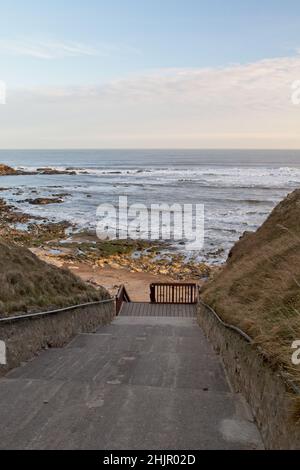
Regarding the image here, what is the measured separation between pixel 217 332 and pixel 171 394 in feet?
12.5

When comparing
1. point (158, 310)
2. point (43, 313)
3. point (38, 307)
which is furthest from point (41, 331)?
point (158, 310)

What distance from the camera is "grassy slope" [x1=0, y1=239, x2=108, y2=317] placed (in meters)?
9.34

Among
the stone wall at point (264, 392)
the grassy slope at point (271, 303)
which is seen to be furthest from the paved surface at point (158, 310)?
the stone wall at point (264, 392)

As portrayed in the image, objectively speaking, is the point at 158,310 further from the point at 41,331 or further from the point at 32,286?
the point at 41,331

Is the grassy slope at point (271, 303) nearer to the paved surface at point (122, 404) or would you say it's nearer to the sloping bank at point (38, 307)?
the paved surface at point (122, 404)

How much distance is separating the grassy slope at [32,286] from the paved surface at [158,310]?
3.09 metres

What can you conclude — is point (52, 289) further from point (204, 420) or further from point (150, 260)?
point (150, 260)

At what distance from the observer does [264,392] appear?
525 cm

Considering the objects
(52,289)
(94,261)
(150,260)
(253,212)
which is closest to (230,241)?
(150,260)

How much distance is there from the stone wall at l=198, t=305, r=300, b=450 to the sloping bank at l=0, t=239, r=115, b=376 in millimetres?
3628

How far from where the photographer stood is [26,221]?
155 ft

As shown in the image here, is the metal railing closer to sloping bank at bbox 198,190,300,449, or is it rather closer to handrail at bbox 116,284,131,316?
handrail at bbox 116,284,131,316

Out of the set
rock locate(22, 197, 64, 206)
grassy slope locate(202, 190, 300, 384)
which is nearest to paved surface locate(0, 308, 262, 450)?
grassy slope locate(202, 190, 300, 384)

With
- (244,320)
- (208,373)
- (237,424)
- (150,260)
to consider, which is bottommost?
(150,260)
